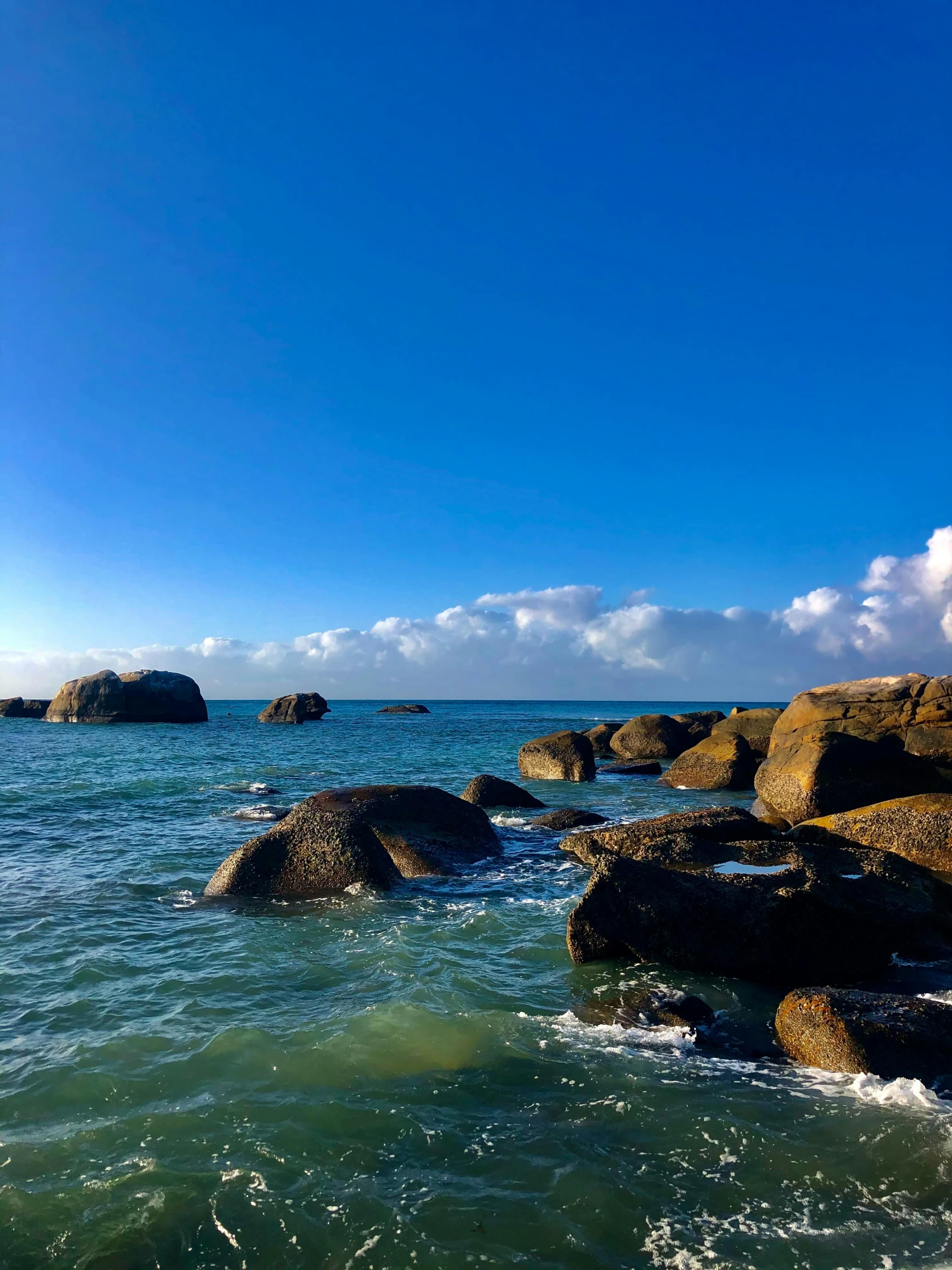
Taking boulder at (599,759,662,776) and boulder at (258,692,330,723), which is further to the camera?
boulder at (258,692,330,723)

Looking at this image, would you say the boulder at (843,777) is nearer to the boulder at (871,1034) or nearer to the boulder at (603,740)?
the boulder at (871,1034)

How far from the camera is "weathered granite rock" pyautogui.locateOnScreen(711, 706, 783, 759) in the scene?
99.0 feet

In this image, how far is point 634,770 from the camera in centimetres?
3172

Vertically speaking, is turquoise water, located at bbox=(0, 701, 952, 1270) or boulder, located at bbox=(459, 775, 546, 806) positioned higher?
boulder, located at bbox=(459, 775, 546, 806)

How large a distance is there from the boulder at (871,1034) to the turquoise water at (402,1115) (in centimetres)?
24

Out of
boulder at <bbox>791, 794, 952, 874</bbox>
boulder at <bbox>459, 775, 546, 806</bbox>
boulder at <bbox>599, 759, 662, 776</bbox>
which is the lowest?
boulder at <bbox>599, 759, 662, 776</bbox>

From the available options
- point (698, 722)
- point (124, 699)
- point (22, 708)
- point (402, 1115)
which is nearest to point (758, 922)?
point (402, 1115)

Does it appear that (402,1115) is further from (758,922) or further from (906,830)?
(906,830)

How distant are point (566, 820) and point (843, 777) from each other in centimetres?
672

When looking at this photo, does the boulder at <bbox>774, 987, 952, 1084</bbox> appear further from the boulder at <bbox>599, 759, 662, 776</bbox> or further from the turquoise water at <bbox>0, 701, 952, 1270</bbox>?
the boulder at <bbox>599, 759, 662, 776</bbox>

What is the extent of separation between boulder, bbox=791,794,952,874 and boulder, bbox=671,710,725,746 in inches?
1047

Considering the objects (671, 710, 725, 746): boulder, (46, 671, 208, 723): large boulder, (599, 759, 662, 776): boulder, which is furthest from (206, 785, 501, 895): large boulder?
(46, 671, 208, 723): large boulder

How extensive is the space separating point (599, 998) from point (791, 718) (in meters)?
20.1

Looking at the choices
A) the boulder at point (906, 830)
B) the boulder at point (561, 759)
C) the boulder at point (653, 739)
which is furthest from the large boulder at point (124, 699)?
the boulder at point (906, 830)
